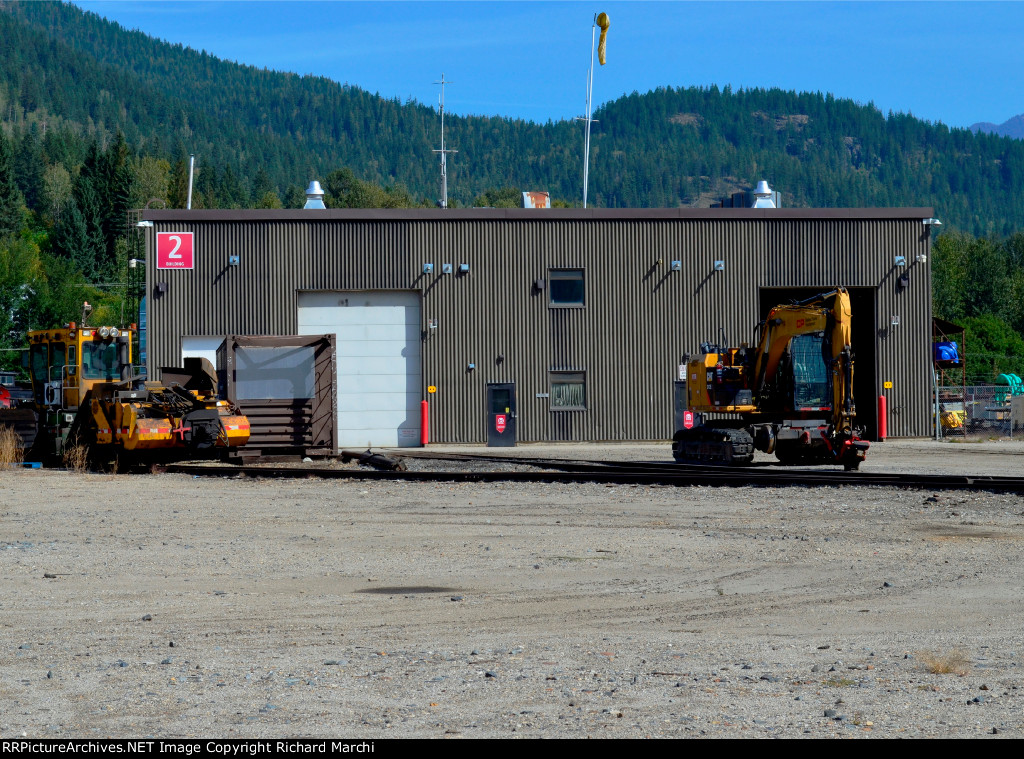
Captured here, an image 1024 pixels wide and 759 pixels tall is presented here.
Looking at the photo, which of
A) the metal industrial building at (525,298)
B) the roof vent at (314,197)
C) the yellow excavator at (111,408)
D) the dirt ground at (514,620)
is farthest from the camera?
the roof vent at (314,197)

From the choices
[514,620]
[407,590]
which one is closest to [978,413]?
[407,590]

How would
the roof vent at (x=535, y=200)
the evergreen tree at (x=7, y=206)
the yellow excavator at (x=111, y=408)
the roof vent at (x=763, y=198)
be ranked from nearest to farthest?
1. the yellow excavator at (x=111, y=408)
2. the roof vent at (x=535, y=200)
3. the roof vent at (x=763, y=198)
4. the evergreen tree at (x=7, y=206)

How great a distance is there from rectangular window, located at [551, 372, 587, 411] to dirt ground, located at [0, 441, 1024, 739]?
22.5m

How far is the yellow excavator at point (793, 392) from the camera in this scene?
26844mm

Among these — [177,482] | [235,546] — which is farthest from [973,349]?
[235,546]

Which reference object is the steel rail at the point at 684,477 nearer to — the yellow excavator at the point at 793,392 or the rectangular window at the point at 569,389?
the yellow excavator at the point at 793,392

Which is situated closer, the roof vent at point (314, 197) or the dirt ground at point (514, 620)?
the dirt ground at point (514, 620)

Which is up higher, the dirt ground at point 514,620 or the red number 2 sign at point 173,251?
the red number 2 sign at point 173,251

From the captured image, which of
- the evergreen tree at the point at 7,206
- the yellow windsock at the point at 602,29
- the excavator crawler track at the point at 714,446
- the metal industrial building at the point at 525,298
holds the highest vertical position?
the evergreen tree at the point at 7,206

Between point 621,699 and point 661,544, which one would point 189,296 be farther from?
point 621,699

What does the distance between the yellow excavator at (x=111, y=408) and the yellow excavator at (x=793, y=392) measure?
1146 cm

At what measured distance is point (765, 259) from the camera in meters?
42.9

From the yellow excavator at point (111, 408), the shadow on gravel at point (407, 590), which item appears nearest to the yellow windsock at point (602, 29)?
the yellow excavator at point (111, 408)
